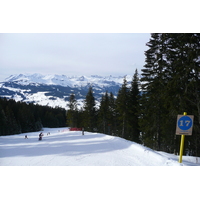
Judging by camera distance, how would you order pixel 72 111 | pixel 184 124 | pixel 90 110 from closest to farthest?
pixel 184 124
pixel 90 110
pixel 72 111

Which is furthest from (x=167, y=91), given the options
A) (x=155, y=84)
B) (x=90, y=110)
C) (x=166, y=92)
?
(x=90, y=110)

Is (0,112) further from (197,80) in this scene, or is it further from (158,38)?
(197,80)

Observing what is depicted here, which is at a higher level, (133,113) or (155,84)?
(155,84)

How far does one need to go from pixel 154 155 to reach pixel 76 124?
41.0 meters

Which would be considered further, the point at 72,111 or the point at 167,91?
the point at 72,111

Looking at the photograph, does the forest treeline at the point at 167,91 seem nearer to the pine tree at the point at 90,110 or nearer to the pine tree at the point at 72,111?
the pine tree at the point at 90,110

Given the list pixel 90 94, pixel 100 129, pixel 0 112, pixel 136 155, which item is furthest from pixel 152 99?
pixel 0 112

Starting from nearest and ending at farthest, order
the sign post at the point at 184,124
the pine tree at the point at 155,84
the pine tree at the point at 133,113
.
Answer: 1. the sign post at the point at 184,124
2. the pine tree at the point at 155,84
3. the pine tree at the point at 133,113

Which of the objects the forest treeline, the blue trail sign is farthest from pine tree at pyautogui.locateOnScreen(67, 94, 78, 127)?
the blue trail sign

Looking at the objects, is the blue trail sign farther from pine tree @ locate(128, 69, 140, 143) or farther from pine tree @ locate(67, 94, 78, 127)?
pine tree @ locate(67, 94, 78, 127)

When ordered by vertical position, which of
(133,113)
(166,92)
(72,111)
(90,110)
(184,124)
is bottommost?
(72,111)

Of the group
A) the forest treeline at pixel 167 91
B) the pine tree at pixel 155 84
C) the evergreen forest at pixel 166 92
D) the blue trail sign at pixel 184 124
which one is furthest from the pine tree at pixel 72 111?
the blue trail sign at pixel 184 124

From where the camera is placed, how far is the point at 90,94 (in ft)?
125

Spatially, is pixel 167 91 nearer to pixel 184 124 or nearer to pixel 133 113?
pixel 184 124
